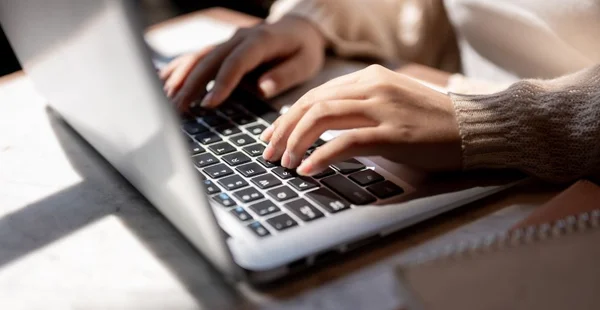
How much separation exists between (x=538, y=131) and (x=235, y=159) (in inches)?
9.7

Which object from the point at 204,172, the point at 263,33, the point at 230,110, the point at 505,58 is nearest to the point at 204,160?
the point at 204,172

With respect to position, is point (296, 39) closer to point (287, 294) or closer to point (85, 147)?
point (85, 147)

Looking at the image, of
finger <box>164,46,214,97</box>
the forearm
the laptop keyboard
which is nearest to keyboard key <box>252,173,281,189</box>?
the laptop keyboard

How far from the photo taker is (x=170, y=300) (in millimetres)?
377

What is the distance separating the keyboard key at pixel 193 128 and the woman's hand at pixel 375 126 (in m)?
0.10

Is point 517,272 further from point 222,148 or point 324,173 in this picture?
point 222,148

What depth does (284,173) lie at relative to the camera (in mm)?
482

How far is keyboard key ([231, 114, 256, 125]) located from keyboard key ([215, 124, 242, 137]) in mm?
10

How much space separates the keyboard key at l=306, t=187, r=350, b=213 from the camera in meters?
0.43

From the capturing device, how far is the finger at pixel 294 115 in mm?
495

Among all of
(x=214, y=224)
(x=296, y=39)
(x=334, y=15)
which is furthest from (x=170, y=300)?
(x=334, y=15)

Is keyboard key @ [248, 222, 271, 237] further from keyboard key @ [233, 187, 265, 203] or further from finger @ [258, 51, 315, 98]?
finger @ [258, 51, 315, 98]

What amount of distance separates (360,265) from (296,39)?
39 cm

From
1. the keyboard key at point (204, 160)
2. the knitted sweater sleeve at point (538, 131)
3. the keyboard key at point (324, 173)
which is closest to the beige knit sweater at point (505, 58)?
the knitted sweater sleeve at point (538, 131)
